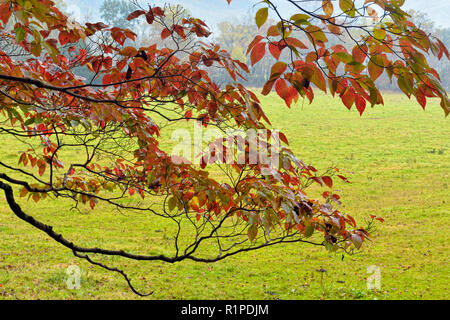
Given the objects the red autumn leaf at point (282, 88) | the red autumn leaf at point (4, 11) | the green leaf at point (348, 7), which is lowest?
the red autumn leaf at point (282, 88)

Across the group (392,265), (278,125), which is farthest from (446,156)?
(392,265)

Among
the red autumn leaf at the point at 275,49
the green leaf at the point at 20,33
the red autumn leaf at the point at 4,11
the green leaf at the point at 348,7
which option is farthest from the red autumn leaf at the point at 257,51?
the red autumn leaf at the point at 4,11

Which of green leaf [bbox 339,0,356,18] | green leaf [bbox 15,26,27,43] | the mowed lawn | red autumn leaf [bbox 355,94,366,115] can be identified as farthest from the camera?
the mowed lawn

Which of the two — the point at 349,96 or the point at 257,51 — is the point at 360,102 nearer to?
the point at 349,96

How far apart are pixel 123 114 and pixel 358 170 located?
44.9 feet

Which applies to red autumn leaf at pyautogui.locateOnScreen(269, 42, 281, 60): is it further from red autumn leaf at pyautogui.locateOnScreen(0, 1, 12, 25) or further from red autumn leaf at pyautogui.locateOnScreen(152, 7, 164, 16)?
red autumn leaf at pyautogui.locateOnScreen(0, 1, 12, 25)

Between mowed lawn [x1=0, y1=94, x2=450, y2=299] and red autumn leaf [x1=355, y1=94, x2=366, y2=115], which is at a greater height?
red autumn leaf [x1=355, y1=94, x2=366, y2=115]

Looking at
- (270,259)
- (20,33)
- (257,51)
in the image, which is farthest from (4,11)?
(270,259)

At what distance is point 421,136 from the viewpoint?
20328 mm

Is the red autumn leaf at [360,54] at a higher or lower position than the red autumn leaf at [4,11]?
lower

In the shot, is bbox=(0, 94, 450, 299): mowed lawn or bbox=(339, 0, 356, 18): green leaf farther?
bbox=(0, 94, 450, 299): mowed lawn

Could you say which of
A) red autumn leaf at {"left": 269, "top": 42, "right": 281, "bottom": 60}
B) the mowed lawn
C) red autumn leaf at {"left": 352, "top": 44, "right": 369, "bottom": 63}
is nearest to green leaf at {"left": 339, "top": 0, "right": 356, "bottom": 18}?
red autumn leaf at {"left": 352, "top": 44, "right": 369, "bottom": 63}

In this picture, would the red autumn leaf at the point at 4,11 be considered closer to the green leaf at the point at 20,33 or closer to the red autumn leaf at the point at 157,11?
the green leaf at the point at 20,33

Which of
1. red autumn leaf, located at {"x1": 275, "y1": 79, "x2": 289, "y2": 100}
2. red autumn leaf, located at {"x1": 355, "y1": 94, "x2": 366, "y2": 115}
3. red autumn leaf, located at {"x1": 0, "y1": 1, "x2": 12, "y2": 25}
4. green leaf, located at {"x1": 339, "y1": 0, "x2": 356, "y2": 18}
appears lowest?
red autumn leaf, located at {"x1": 355, "y1": 94, "x2": 366, "y2": 115}
